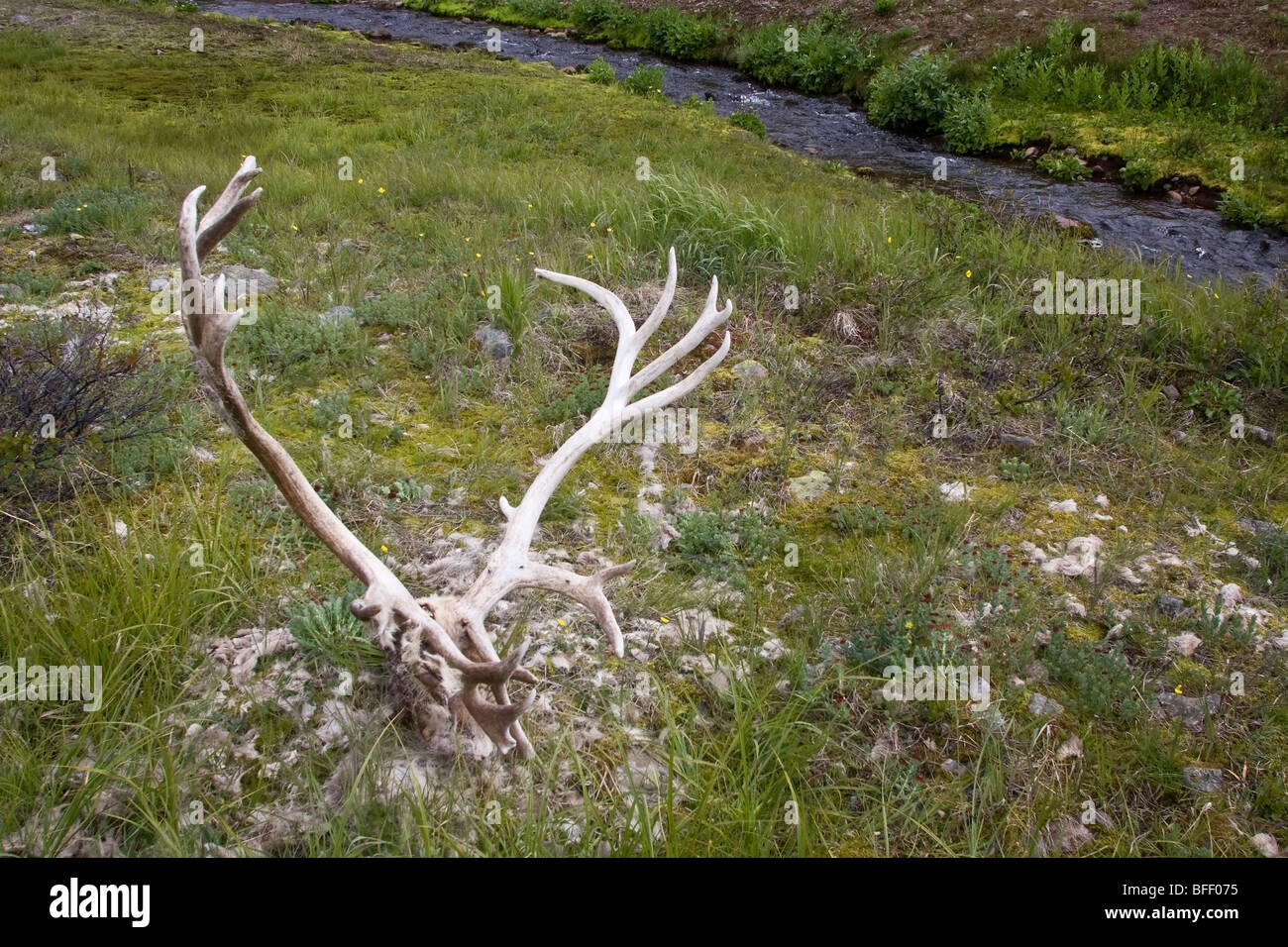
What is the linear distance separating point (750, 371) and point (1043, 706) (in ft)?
9.93

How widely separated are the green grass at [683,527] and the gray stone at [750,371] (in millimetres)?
98

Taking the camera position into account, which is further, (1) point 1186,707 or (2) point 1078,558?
(2) point 1078,558

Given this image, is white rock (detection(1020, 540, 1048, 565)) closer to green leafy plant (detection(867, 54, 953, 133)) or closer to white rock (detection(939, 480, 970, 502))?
white rock (detection(939, 480, 970, 502))

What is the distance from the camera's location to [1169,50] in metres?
14.5

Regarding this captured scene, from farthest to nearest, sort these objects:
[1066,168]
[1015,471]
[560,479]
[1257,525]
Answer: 1. [1066,168]
2. [1015,471]
3. [1257,525]
4. [560,479]

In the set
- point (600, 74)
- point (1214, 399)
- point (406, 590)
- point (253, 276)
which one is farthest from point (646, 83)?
point (406, 590)

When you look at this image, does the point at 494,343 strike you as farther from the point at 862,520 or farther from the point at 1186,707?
the point at 1186,707

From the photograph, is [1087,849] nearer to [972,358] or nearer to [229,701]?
[229,701]

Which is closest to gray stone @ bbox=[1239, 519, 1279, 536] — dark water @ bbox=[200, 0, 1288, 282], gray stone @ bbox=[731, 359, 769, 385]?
gray stone @ bbox=[731, 359, 769, 385]

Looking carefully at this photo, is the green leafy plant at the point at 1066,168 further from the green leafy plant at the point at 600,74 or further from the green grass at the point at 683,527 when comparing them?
the green leafy plant at the point at 600,74

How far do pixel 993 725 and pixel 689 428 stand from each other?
2518mm

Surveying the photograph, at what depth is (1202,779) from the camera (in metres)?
3.26

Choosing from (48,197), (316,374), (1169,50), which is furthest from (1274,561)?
(1169,50)

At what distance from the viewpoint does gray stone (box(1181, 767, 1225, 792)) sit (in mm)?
3225
